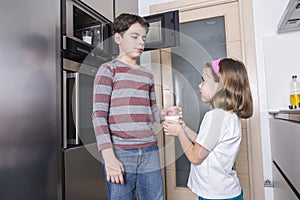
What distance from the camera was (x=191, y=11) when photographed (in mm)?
1786

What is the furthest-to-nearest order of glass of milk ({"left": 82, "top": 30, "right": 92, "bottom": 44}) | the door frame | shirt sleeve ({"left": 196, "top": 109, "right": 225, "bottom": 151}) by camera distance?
the door frame, glass of milk ({"left": 82, "top": 30, "right": 92, "bottom": 44}), shirt sleeve ({"left": 196, "top": 109, "right": 225, "bottom": 151})

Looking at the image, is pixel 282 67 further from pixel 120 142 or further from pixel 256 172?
pixel 120 142

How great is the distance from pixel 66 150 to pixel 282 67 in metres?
1.32

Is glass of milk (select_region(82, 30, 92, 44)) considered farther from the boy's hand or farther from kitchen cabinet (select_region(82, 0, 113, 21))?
the boy's hand

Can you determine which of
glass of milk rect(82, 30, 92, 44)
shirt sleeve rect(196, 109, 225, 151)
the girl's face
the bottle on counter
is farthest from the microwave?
the bottle on counter

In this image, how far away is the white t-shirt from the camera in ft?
2.95

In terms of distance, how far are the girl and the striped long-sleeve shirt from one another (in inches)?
6.3

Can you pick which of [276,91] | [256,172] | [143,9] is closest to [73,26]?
[143,9]

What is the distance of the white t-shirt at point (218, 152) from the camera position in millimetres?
898

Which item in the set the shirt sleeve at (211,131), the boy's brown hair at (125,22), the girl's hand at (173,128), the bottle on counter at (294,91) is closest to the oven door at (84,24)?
the boy's brown hair at (125,22)

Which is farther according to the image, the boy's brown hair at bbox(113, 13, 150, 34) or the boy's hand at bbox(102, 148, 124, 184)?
the boy's brown hair at bbox(113, 13, 150, 34)

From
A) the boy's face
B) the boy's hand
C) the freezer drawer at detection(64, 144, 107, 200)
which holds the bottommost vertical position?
the freezer drawer at detection(64, 144, 107, 200)

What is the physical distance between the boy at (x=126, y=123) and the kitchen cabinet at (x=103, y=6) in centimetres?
48

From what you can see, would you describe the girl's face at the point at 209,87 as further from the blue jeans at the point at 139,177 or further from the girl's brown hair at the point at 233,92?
the blue jeans at the point at 139,177
